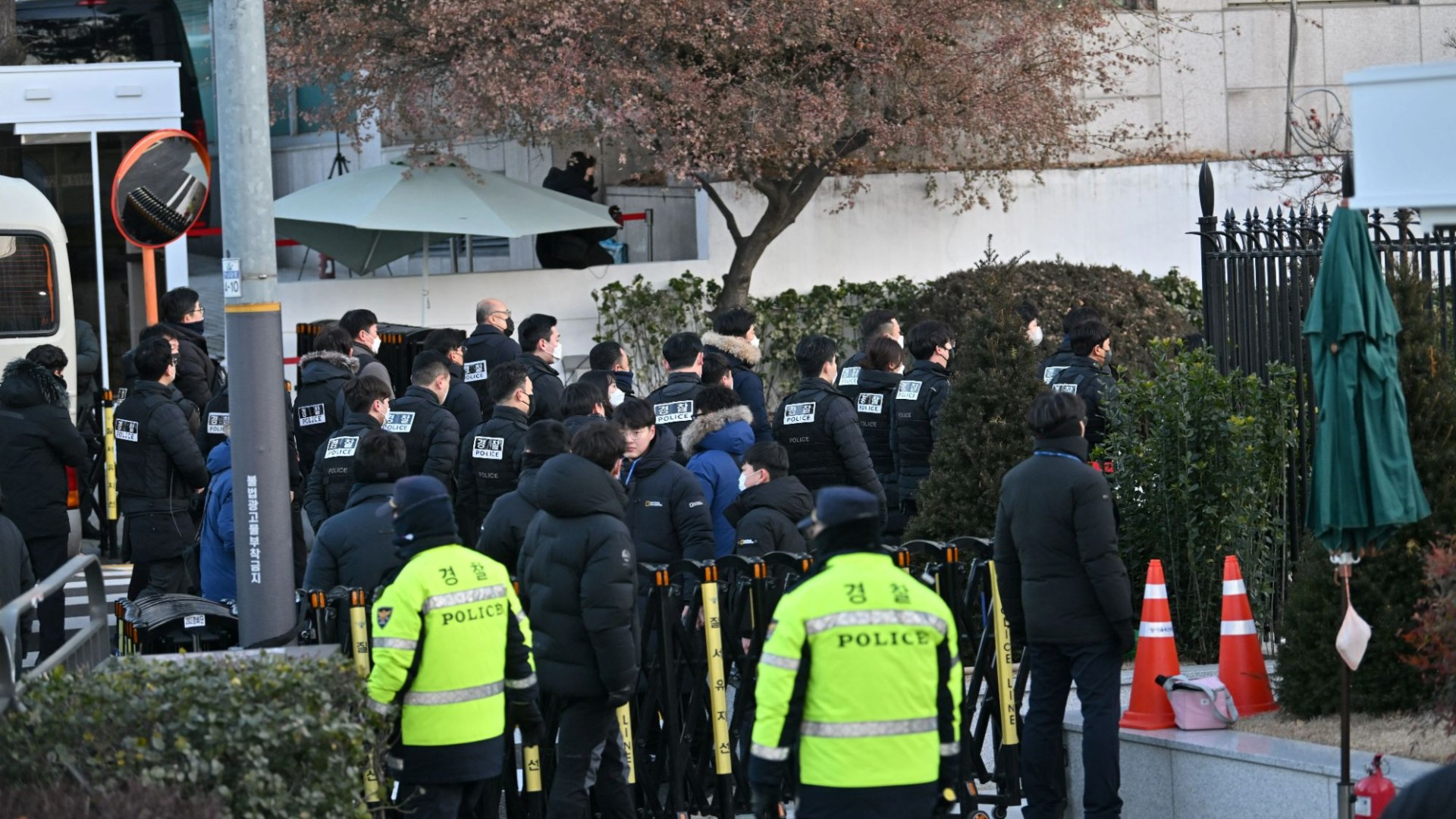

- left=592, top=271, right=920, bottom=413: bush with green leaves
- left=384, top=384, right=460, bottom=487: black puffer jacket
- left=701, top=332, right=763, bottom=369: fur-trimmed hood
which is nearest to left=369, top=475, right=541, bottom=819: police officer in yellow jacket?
left=384, top=384, right=460, bottom=487: black puffer jacket

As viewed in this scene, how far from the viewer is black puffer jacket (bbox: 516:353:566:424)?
1164cm

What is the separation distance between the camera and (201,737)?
17.6ft

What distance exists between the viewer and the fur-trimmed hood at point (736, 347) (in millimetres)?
12359

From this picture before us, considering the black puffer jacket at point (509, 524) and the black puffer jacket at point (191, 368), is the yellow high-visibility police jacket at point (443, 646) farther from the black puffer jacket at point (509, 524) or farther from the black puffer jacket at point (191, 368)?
the black puffer jacket at point (191, 368)

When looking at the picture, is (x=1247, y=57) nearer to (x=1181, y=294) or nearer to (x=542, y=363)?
(x=1181, y=294)

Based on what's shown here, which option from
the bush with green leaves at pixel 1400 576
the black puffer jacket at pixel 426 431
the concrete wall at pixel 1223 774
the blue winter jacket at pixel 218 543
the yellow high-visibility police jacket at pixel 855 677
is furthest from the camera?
the black puffer jacket at pixel 426 431

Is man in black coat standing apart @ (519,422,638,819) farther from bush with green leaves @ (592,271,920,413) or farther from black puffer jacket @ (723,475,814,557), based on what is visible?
bush with green leaves @ (592,271,920,413)

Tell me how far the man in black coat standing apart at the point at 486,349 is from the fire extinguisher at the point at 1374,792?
771 cm

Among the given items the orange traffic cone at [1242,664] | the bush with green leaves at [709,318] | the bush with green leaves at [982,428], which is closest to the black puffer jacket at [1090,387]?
the bush with green leaves at [982,428]

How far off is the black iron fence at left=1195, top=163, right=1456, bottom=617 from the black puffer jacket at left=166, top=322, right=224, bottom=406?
700 cm

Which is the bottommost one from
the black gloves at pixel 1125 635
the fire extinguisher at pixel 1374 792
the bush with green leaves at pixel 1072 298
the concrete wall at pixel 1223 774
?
the concrete wall at pixel 1223 774

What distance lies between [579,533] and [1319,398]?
301 cm

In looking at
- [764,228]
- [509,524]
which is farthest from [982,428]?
[764,228]

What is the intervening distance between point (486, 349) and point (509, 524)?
5.39m
